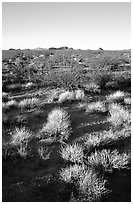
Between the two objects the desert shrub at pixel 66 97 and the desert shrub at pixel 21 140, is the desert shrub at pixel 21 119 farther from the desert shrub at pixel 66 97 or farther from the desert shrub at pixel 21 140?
the desert shrub at pixel 66 97

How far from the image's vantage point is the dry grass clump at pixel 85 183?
181 inches

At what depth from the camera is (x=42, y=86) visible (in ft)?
47.4

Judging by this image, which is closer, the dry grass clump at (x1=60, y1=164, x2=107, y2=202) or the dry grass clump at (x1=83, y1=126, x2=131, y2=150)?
the dry grass clump at (x1=60, y1=164, x2=107, y2=202)

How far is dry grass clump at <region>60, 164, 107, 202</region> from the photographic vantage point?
4.60 metres

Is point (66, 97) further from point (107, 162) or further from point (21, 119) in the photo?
point (107, 162)

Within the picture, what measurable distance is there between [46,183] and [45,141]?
72.7 inches

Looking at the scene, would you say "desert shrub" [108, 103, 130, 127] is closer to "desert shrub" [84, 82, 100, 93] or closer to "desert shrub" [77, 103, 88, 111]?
"desert shrub" [77, 103, 88, 111]

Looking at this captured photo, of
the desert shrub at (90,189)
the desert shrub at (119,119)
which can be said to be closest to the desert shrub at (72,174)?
the desert shrub at (90,189)

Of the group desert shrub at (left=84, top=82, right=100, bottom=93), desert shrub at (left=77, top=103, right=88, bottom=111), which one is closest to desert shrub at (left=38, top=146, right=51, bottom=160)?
desert shrub at (left=77, top=103, right=88, bottom=111)

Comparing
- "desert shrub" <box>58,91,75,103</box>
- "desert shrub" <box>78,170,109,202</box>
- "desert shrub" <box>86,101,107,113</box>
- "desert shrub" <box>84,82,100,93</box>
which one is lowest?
"desert shrub" <box>78,170,109,202</box>

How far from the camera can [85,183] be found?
472 cm

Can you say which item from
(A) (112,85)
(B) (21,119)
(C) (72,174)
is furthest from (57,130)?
(A) (112,85)

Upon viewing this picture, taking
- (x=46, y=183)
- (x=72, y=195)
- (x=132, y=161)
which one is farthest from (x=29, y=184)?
(x=132, y=161)

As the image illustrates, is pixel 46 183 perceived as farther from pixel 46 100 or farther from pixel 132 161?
pixel 46 100
